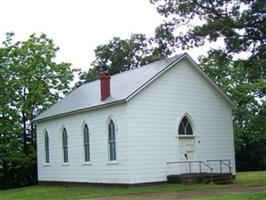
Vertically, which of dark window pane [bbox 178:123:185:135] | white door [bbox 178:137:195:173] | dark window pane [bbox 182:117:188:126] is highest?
dark window pane [bbox 182:117:188:126]

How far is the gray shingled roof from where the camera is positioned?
31.5 m

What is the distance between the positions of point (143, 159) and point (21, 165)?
60.5 feet

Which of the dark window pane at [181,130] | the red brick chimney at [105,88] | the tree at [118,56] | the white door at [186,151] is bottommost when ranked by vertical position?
the white door at [186,151]

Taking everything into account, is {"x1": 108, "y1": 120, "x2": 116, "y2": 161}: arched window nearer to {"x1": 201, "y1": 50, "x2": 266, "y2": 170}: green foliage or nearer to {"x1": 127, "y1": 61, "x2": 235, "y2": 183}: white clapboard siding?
{"x1": 127, "y1": 61, "x2": 235, "y2": 183}: white clapboard siding

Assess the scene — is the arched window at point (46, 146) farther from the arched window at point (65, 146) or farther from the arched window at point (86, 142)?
the arched window at point (86, 142)

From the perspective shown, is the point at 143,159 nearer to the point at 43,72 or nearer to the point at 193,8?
the point at 193,8

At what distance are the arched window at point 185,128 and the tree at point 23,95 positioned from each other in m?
16.9

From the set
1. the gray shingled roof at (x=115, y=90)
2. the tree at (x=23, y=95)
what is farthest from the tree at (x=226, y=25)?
the tree at (x=23, y=95)

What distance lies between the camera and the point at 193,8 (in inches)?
1120

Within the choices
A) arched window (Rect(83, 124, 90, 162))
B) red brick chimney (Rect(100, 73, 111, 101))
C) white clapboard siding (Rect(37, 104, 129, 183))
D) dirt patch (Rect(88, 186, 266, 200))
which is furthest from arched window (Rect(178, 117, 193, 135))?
dirt patch (Rect(88, 186, 266, 200))

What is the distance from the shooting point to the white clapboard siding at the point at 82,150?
3091 centimetres

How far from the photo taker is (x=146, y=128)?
3114cm

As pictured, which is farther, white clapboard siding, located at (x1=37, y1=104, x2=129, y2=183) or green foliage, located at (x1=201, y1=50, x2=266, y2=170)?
green foliage, located at (x1=201, y1=50, x2=266, y2=170)

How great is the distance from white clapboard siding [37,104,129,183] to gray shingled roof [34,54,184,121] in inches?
19.3
